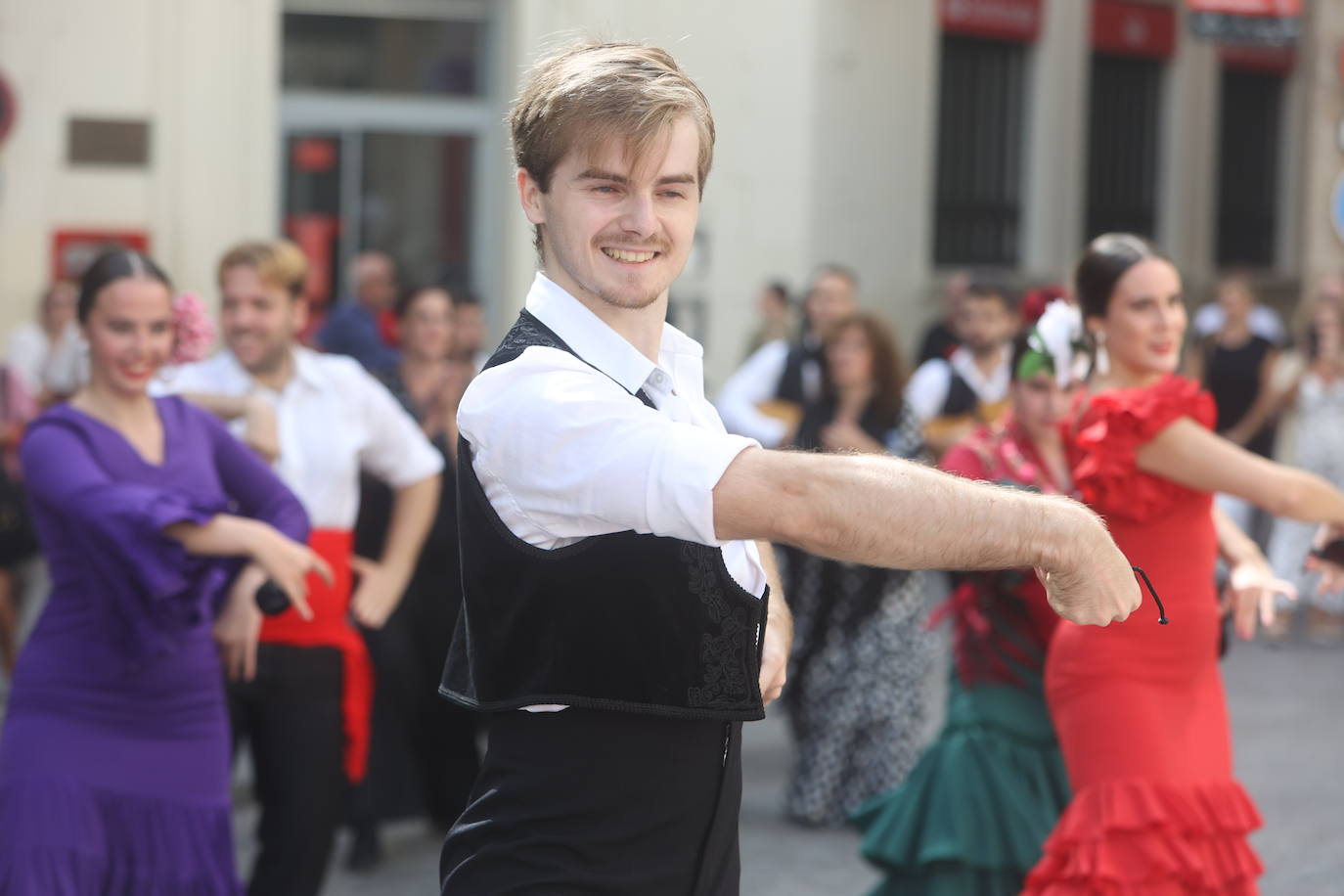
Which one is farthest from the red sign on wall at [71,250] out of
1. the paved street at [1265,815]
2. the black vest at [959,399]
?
the paved street at [1265,815]

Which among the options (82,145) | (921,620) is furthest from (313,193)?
(921,620)

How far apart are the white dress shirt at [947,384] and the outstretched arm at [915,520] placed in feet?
23.3

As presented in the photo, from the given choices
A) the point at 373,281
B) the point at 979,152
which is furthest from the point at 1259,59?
the point at 373,281

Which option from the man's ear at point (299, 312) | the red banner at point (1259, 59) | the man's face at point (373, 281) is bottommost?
the man's ear at point (299, 312)

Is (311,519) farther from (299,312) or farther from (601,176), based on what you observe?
(601,176)

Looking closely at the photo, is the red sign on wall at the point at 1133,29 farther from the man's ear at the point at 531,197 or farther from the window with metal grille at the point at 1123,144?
the man's ear at the point at 531,197

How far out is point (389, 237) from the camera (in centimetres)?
1469

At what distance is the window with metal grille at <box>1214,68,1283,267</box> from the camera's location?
69.8 feet

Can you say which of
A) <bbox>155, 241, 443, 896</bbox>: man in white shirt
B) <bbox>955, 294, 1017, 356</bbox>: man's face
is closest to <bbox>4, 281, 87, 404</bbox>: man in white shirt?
<bbox>955, 294, 1017, 356</bbox>: man's face

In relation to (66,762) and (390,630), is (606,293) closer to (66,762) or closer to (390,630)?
(66,762)

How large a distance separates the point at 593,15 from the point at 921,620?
750 centimetres

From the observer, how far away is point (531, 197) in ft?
8.95

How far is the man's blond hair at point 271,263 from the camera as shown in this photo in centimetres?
583

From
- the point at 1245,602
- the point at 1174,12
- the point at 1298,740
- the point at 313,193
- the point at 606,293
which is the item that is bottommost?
the point at 1298,740
